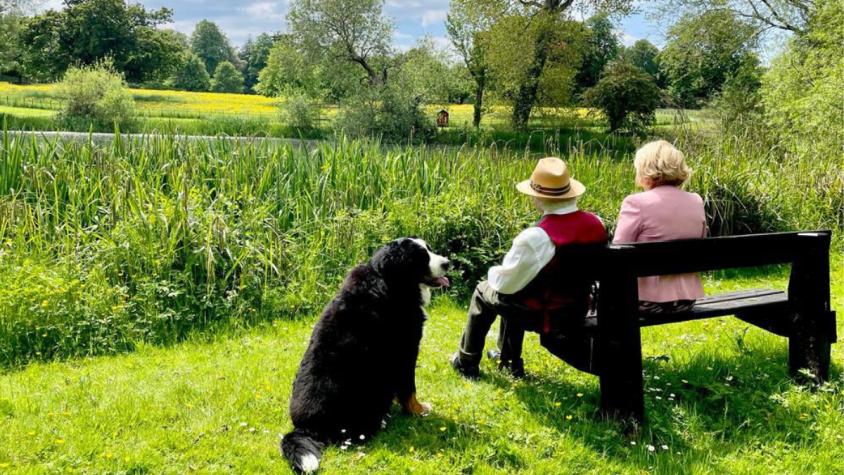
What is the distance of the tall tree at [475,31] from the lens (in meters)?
28.9

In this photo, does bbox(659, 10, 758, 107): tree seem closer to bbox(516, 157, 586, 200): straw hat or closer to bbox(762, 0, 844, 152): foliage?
bbox(762, 0, 844, 152): foliage

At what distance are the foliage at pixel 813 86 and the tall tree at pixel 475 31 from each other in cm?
1330

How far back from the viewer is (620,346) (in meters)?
3.31

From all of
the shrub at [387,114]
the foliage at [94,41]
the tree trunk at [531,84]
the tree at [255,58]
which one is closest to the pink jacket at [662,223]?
the shrub at [387,114]

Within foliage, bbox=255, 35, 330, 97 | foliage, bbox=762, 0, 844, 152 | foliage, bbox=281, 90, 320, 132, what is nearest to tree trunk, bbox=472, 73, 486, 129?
foliage, bbox=255, 35, 330, 97

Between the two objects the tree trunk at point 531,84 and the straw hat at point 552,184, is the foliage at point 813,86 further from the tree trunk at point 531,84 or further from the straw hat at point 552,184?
the tree trunk at point 531,84

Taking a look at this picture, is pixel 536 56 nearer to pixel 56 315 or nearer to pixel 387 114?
pixel 387 114

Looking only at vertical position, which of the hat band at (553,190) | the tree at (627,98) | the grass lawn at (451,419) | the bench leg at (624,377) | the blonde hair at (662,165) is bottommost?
the grass lawn at (451,419)

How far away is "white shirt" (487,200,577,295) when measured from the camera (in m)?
3.32

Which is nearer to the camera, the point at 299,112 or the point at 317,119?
the point at 299,112

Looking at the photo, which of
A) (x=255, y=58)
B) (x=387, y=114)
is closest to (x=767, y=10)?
(x=387, y=114)

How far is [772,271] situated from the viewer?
7543 millimetres

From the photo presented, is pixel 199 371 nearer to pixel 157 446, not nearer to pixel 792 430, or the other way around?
pixel 157 446

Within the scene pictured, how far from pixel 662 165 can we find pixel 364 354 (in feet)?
6.43
